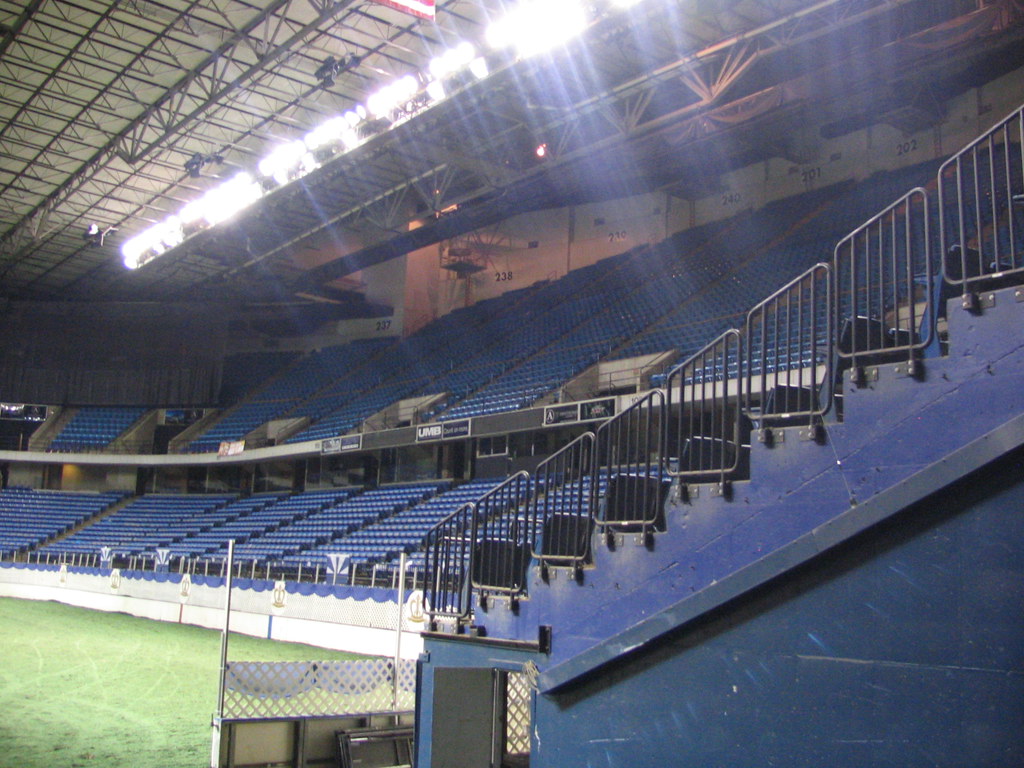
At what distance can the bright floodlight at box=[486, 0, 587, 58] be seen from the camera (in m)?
17.5

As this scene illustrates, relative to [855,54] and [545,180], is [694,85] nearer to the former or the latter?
[855,54]

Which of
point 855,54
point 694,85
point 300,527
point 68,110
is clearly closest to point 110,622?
point 300,527

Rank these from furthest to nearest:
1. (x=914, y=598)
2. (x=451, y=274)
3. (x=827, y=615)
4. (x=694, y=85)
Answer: (x=451, y=274) < (x=694, y=85) < (x=827, y=615) < (x=914, y=598)

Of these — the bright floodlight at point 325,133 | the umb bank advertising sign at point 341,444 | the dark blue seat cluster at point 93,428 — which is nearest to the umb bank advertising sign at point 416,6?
the bright floodlight at point 325,133

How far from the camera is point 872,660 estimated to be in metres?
4.77

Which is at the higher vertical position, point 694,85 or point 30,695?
point 694,85

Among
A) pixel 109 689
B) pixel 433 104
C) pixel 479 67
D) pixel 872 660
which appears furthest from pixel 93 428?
pixel 872 660

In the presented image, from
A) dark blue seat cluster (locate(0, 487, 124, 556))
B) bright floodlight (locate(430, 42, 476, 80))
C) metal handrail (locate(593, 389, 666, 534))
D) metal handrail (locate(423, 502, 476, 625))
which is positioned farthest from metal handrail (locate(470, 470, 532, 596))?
dark blue seat cluster (locate(0, 487, 124, 556))

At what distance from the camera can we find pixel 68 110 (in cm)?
2395

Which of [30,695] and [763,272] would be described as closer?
[30,695]

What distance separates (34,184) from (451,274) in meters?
15.3

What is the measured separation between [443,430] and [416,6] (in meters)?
12.8

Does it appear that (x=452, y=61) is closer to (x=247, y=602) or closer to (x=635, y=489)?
(x=247, y=602)

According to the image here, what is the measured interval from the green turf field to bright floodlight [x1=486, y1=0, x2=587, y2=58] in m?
12.4
